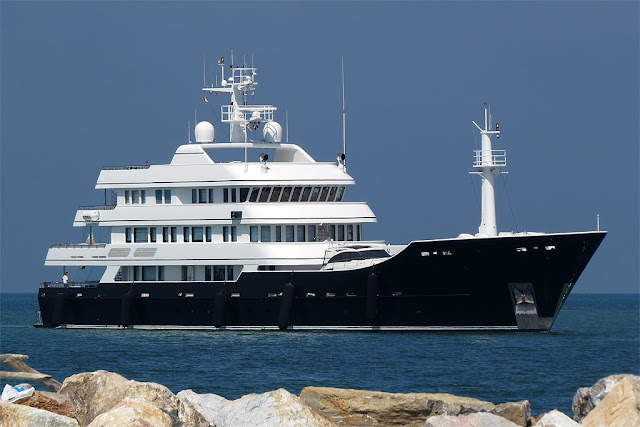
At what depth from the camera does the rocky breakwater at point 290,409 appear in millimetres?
16922

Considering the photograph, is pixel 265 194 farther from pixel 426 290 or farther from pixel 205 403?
pixel 205 403

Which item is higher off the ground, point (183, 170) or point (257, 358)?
point (183, 170)

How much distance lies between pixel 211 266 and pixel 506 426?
25276 mm

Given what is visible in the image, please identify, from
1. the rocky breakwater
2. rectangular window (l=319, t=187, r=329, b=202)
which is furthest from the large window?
the rocky breakwater

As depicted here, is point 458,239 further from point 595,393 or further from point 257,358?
point 595,393

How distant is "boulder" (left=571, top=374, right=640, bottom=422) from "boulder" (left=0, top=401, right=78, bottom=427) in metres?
7.81

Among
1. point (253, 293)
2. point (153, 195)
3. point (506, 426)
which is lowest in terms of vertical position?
point (506, 426)

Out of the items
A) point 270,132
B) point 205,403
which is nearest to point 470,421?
point 205,403

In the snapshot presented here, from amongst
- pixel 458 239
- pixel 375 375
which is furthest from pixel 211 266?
pixel 375 375

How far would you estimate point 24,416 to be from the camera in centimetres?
1694

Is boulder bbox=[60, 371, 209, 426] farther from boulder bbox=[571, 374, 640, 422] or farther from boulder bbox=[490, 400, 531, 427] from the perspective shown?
boulder bbox=[571, 374, 640, 422]

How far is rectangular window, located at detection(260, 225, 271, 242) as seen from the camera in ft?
134

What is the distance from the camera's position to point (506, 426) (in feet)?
56.3

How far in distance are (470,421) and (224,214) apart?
967 inches
